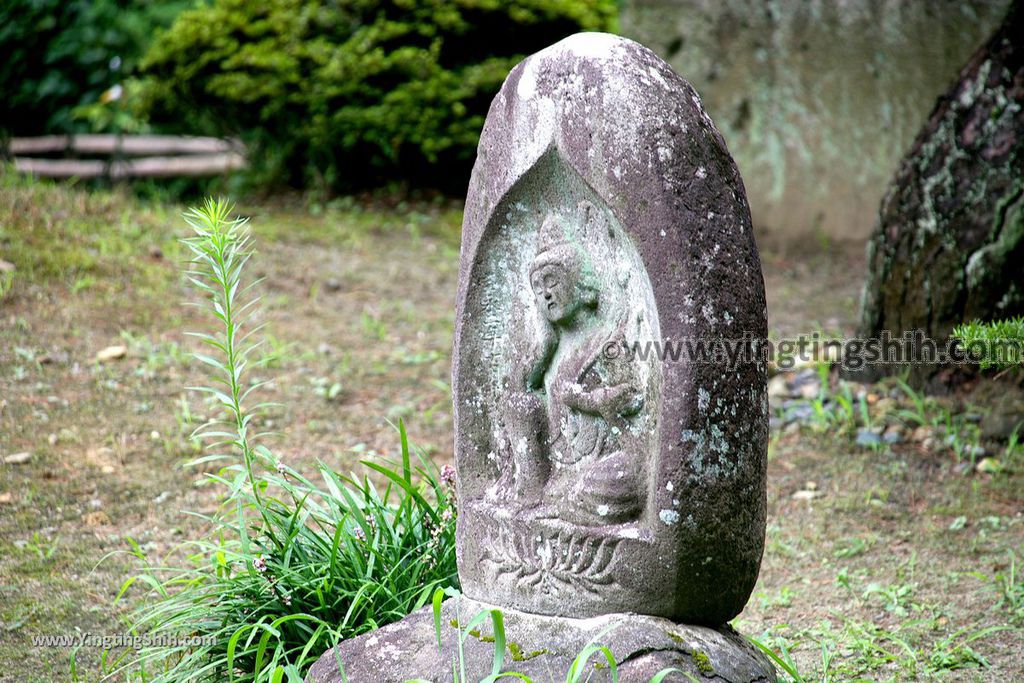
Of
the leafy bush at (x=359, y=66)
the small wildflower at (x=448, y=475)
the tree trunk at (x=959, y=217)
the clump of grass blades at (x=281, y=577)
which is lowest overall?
the clump of grass blades at (x=281, y=577)

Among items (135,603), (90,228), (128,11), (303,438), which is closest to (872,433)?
(303,438)

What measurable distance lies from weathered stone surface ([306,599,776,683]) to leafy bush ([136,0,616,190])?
5.73 m

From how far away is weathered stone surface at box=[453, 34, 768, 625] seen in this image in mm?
→ 2496

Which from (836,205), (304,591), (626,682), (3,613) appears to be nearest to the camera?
(626,682)

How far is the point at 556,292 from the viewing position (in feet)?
8.89

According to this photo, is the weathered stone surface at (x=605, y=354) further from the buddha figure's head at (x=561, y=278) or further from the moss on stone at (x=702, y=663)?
the moss on stone at (x=702, y=663)

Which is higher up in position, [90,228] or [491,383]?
[90,228]

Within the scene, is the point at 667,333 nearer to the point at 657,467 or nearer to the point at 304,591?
the point at 657,467

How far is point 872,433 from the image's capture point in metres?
4.91

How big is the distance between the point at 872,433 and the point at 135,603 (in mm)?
3147

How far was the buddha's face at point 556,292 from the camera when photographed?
2.70 m

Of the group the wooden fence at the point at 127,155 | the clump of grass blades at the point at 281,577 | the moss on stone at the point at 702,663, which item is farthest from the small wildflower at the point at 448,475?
the wooden fence at the point at 127,155

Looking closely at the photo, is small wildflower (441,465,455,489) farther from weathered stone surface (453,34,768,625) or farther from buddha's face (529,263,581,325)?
buddha's face (529,263,581,325)

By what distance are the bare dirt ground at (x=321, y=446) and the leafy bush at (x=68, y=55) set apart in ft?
13.5
